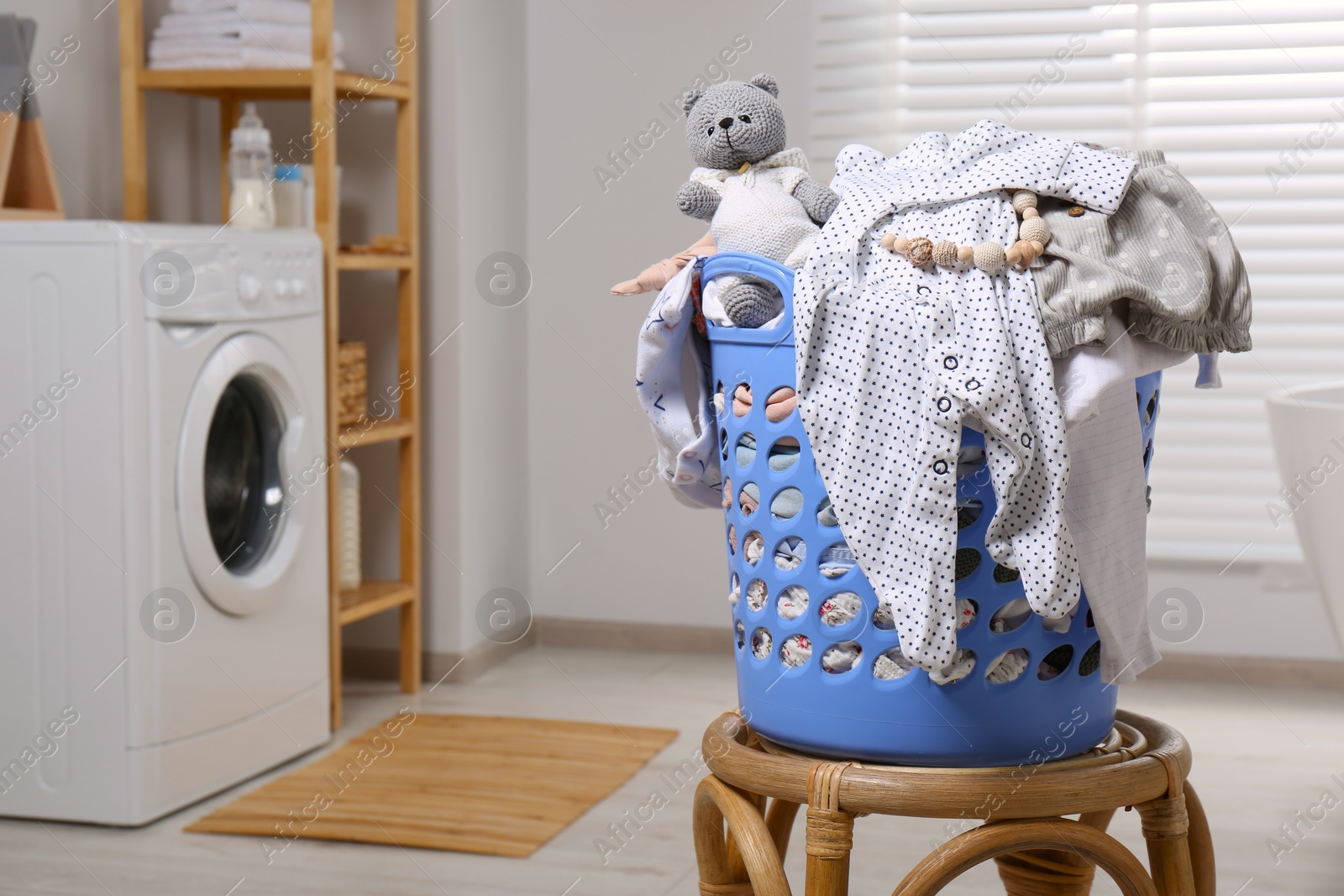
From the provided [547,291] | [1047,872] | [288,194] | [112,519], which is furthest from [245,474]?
[1047,872]

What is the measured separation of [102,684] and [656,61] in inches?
75.1

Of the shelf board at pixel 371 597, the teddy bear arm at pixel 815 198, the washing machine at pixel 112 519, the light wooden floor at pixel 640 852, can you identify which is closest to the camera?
the teddy bear arm at pixel 815 198

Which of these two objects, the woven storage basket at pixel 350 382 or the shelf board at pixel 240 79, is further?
the woven storage basket at pixel 350 382

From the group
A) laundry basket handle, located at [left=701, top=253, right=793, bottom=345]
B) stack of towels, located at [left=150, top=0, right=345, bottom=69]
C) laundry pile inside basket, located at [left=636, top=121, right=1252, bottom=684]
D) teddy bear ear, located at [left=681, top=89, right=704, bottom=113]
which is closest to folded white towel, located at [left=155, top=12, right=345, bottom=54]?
stack of towels, located at [left=150, top=0, right=345, bottom=69]

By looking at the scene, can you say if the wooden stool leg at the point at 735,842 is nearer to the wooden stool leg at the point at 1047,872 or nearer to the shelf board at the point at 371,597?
the wooden stool leg at the point at 1047,872

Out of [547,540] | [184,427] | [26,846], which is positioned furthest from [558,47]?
[26,846]

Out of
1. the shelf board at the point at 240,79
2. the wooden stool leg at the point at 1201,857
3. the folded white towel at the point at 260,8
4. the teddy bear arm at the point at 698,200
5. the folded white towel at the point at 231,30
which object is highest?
the folded white towel at the point at 260,8

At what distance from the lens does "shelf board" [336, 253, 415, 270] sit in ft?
8.97

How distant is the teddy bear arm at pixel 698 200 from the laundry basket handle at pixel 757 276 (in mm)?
134

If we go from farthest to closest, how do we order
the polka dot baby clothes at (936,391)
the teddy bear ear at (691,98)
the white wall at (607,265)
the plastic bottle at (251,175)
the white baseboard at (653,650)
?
the white wall at (607,265)
the white baseboard at (653,650)
the plastic bottle at (251,175)
the teddy bear ear at (691,98)
the polka dot baby clothes at (936,391)

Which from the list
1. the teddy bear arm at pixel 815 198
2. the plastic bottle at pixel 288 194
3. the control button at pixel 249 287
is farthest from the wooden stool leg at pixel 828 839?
the plastic bottle at pixel 288 194

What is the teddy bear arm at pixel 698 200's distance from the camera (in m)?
1.22

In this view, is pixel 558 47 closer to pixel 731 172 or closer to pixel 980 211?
pixel 731 172

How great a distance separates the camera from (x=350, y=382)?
2848mm
